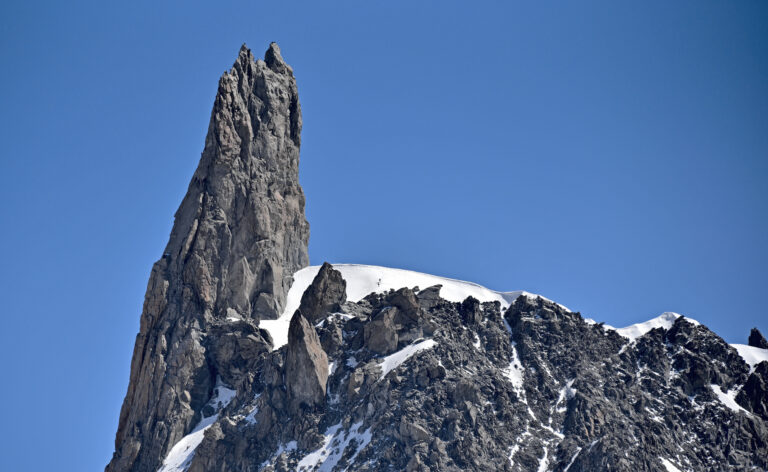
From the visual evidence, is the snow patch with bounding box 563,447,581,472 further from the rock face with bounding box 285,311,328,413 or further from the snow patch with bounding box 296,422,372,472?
the rock face with bounding box 285,311,328,413

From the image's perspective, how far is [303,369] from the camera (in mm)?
196125

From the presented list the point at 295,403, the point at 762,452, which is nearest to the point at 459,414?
the point at 295,403

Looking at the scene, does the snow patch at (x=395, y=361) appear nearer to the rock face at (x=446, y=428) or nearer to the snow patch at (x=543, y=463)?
the rock face at (x=446, y=428)

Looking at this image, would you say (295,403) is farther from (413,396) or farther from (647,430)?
(647,430)

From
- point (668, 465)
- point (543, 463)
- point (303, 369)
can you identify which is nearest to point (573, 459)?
point (543, 463)

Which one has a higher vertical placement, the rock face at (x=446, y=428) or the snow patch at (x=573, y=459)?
the rock face at (x=446, y=428)

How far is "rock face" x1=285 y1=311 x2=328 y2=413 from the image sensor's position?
195m

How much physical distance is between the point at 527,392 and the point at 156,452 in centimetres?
5381

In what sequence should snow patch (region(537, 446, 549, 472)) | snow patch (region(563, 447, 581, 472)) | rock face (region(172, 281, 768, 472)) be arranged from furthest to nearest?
snow patch (region(537, 446, 549, 472)) < snow patch (region(563, 447, 581, 472)) < rock face (region(172, 281, 768, 472))

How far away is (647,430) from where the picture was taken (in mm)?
193625

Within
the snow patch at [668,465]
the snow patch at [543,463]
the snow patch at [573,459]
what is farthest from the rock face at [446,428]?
the snow patch at [668,465]

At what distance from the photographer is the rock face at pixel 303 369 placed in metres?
195

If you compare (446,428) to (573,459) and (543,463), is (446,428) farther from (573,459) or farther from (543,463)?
(573,459)

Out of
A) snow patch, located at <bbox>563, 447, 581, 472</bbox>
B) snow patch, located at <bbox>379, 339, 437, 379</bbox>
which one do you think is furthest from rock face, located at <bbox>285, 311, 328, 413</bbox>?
snow patch, located at <bbox>563, 447, 581, 472</bbox>
